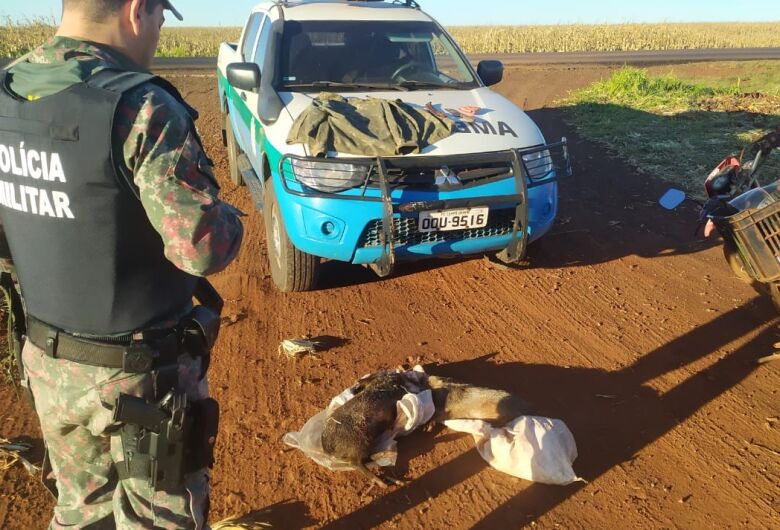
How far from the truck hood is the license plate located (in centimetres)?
40

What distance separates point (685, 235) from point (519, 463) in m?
3.83

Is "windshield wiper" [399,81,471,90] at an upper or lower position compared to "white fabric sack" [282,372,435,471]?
upper

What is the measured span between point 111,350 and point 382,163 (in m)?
2.56

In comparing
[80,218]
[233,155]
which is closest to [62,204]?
[80,218]

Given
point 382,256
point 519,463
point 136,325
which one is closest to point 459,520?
point 519,463

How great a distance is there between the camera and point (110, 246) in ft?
6.05

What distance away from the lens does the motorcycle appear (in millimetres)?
3531

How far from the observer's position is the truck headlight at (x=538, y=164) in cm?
463

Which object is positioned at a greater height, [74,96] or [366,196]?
[74,96]

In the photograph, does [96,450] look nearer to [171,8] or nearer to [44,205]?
[44,205]

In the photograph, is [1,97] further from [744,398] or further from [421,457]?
[744,398]

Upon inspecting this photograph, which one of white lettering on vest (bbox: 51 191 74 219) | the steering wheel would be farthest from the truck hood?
white lettering on vest (bbox: 51 191 74 219)

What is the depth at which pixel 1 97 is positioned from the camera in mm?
1831

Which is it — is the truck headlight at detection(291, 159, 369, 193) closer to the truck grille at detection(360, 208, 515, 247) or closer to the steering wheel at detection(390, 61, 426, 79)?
the truck grille at detection(360, 208, 515, 247)
